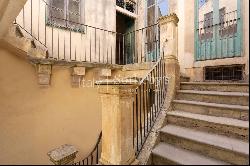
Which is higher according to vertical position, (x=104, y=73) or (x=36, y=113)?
(x=104, y=73)

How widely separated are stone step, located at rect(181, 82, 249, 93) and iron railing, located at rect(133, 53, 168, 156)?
24.5 inches

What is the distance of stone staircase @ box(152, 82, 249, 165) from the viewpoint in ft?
9.11

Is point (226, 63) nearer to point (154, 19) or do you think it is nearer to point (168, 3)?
point (168, 3)

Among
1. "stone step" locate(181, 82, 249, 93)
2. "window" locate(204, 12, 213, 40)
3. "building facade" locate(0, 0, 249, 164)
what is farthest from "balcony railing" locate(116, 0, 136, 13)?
"stone step" locate(181, 82, 249, 93)

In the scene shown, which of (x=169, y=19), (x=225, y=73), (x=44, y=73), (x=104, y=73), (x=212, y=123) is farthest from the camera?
(x=225, y=73)

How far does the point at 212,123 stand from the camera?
3.26 m

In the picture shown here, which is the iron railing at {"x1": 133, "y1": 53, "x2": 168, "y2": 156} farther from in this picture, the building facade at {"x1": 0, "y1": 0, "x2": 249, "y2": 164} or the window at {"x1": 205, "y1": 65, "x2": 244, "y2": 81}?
the window at {"x1": 205, "y1": 65, "x2": 244, "y2": 81}

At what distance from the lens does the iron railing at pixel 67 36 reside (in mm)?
6012

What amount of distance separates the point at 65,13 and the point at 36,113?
373cm

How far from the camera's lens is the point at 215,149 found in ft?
9.29

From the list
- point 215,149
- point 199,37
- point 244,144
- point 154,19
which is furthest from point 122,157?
point 154,19

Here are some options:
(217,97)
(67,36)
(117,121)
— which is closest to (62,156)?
(117,121)

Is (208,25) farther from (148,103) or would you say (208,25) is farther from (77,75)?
(77,75)

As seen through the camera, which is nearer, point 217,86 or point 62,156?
point 62,156
